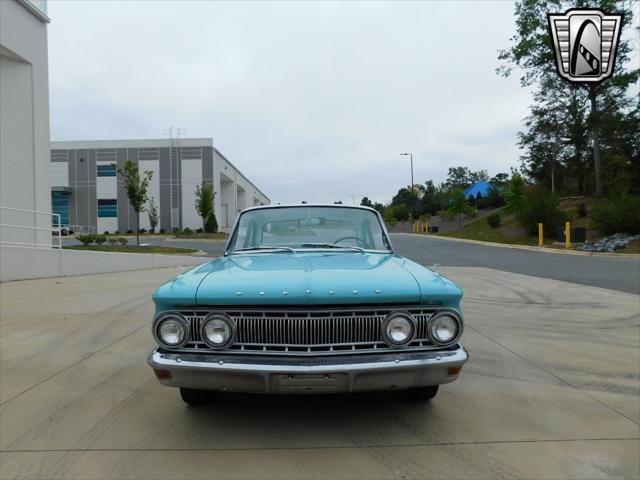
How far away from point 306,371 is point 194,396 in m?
1.20

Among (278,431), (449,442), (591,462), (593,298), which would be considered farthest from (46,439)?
(593,298)

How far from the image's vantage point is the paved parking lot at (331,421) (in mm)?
2619

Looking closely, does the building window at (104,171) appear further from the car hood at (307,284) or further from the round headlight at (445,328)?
the round headlight at (445,328)

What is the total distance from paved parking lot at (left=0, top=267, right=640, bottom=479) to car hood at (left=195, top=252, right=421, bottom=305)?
35.6 inches

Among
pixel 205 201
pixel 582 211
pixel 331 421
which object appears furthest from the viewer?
pixel 205 201

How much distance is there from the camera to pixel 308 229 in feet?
14.2

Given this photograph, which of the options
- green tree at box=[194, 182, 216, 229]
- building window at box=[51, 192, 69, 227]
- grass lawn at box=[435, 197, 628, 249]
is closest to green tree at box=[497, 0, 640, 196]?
grass lawn at box=[435, 197, 628, 249]

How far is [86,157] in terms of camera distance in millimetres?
48031

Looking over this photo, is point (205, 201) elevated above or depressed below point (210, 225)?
above

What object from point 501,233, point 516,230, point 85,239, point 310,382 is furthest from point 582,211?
point 310,382

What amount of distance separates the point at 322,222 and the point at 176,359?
2.07 meters

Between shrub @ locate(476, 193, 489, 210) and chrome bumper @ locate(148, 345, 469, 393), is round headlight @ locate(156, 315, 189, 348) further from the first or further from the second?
shrub @ locate(476, 193, 489, 210)

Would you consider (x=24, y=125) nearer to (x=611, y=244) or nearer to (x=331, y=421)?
(x=331, y=421)

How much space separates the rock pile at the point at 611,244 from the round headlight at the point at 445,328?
20029 mm
